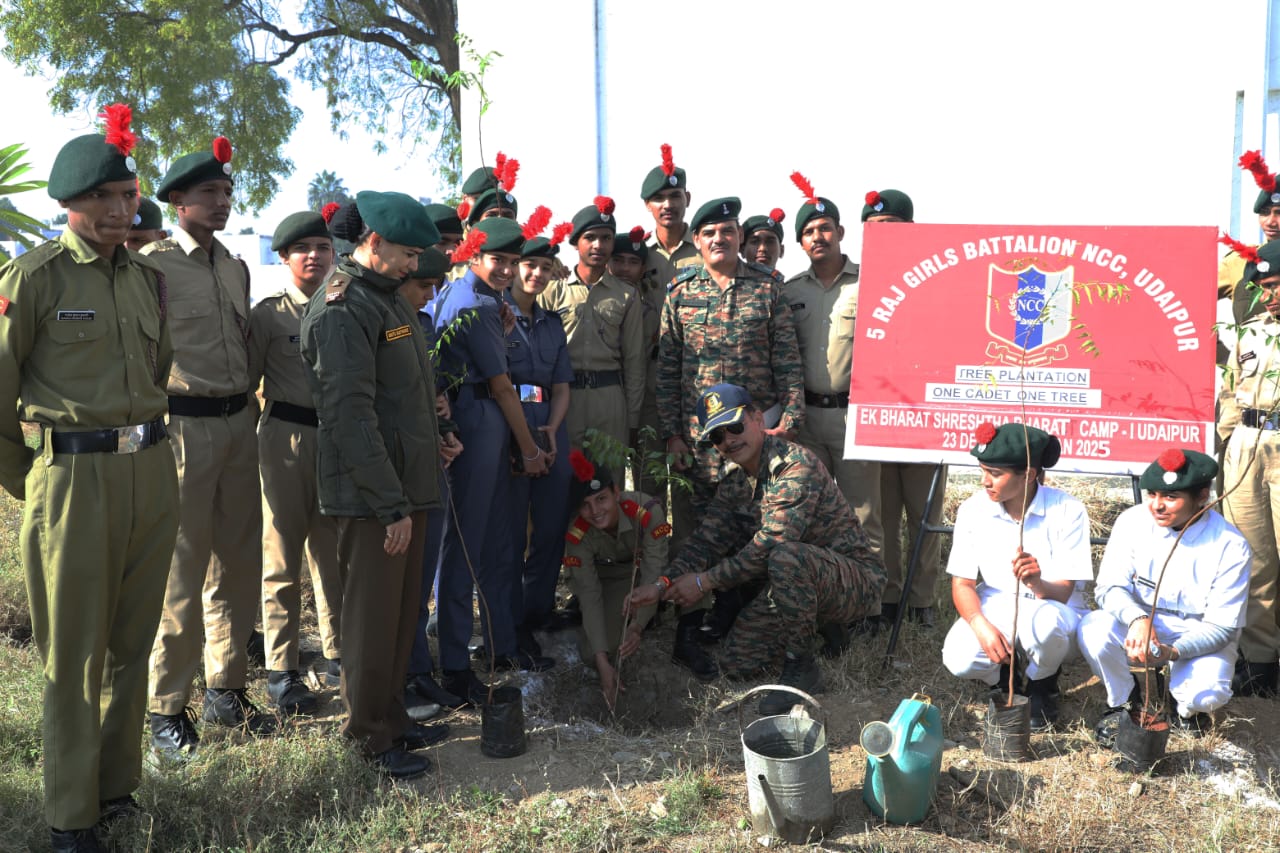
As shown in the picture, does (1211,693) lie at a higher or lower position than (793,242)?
lower

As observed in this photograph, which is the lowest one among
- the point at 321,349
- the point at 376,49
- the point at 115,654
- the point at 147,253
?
the point at 115,654

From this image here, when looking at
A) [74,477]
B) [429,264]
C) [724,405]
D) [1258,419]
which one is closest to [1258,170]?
[1258,419]

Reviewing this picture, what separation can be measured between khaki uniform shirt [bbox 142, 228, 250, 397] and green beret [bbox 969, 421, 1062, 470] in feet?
9.30

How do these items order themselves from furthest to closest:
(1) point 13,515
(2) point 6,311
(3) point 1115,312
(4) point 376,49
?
(4) point 376,49
(1) point 13,515
(3) point 1115,312
(2) point 6,311

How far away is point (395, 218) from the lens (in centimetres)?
344

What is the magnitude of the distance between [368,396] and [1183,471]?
9.37ft

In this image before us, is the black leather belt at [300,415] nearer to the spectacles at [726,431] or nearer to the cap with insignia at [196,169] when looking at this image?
the cap with insignia at [196,169]

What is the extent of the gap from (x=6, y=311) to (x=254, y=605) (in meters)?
1.62

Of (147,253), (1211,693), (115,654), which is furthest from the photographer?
(147,253)

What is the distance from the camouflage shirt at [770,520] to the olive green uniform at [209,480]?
1.79 meters

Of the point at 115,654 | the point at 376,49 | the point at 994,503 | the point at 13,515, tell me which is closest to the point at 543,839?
the point at 115,654

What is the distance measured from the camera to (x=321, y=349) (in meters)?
3.39

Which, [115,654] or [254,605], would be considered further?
[254,605]

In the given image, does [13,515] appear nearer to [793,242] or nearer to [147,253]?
[147,253]
